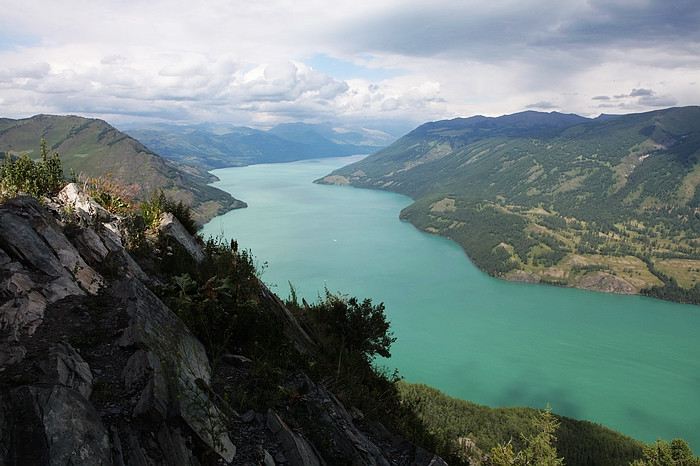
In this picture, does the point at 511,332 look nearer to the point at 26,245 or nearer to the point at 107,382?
the point at 26,245

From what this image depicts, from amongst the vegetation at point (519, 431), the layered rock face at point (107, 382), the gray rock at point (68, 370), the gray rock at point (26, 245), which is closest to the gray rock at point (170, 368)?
the layered rock face at point (107, 382)

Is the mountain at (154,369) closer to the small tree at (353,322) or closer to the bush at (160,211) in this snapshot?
the bush at (160,211)

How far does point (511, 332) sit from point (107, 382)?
81858 millimetres

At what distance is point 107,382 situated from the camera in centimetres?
430

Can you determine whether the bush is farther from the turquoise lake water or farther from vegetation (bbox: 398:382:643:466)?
vegetation (bbox: 398:382:643:466)

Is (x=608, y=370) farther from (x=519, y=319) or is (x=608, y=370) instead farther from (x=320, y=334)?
(x=320, y=334)

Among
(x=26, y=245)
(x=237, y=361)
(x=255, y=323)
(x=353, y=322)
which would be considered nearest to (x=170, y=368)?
(x=237, y=361)

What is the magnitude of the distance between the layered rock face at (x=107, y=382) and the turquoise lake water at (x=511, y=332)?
69.0ft

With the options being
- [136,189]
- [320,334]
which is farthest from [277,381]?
[136,189]

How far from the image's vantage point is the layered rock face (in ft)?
11.0

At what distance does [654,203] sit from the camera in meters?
187

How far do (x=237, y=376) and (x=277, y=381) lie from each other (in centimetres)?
61

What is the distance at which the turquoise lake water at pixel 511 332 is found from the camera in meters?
57.4

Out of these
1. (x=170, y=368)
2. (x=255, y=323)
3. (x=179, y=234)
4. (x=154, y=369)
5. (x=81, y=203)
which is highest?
(x=81, y=203)
